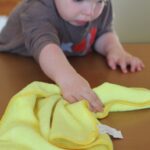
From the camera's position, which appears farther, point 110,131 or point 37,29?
point 37,29

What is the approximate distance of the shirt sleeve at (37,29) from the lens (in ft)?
2.26

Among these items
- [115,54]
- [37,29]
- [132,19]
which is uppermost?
[37,29]

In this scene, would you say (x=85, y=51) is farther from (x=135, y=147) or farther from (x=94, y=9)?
(x=135, y=147)

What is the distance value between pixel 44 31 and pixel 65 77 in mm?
136

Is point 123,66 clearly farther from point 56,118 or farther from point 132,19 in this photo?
point 132,19

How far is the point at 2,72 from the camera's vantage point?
0.72 m

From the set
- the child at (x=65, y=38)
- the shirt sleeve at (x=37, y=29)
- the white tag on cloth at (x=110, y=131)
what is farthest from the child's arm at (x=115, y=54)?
the white tag on cloth at (x=110, y=131)

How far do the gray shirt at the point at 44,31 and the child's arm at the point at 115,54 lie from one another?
2 cm

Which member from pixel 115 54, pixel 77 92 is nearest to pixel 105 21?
pixel 115 54

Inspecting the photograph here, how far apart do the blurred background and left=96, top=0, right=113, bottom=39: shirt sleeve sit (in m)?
0.26

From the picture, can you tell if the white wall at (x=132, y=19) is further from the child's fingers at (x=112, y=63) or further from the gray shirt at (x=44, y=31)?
the child's fingers at (x=112, y=63)

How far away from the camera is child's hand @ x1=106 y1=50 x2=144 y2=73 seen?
745mm

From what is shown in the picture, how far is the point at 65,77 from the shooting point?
0.60 metres

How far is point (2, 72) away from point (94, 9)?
0.21m
